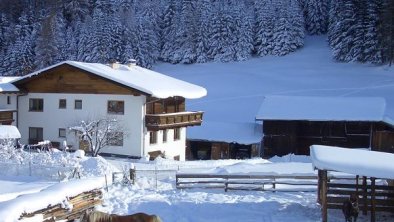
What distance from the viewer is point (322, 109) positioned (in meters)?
41.7

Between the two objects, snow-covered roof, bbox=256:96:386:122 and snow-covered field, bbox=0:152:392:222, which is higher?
snow-covered roof, bbox=256:96:386:122

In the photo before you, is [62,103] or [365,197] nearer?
[365,197]

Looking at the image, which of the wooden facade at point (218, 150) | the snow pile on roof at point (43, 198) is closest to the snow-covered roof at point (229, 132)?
the wooden facade at point (218, 150)

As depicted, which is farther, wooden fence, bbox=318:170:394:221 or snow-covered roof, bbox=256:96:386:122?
snow-covered roof, bbox=256:96:386:122

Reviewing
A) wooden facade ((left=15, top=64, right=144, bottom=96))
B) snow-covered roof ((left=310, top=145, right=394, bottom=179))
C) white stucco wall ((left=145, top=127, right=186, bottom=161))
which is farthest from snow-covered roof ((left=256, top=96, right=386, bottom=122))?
snow-covered roof ((left=310, top=145, right=394, bottom=179))

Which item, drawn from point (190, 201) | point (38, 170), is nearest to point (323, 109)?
point (38, 170)

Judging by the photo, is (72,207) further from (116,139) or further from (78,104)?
(78,104)

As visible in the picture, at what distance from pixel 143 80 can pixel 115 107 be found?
8.91 feet

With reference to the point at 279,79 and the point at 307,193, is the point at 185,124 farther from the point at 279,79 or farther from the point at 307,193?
the point at 279,79

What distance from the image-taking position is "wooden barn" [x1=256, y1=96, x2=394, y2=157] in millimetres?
39844

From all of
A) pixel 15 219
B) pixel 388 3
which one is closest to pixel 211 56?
pixel 388 3

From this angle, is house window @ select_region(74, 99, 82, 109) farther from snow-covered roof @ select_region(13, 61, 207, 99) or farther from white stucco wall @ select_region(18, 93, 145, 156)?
snow-covered roof @ select_region(13, 61, 207, 99)

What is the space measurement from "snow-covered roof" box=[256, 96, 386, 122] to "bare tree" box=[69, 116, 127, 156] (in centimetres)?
1173

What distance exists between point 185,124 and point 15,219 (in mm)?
25418
